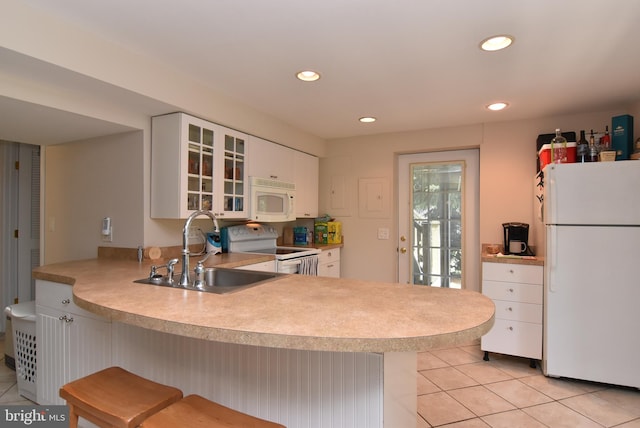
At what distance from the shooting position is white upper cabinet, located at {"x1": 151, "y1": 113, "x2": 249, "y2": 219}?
253 cm

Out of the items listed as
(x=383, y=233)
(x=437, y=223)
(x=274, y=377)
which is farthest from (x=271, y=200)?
(x=274, y=377)

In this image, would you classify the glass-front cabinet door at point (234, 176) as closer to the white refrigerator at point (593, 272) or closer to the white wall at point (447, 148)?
the white wall at point (447, 148)

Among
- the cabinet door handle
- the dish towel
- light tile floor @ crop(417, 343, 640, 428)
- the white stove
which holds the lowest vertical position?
light tile floor @ crop(417, 343, 640, 428)

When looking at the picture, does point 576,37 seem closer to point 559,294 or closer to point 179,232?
point 559,294

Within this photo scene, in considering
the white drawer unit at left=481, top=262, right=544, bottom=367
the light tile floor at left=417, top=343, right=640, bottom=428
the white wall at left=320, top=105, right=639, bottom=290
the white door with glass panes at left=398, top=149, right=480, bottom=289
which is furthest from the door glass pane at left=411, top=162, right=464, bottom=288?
the light tile floor at left=417, top=343, right=640, bottom=428

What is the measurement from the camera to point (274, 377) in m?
1.39

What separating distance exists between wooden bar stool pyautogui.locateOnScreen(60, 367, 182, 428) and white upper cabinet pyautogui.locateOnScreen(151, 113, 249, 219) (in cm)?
135

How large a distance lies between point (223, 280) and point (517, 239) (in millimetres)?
2680

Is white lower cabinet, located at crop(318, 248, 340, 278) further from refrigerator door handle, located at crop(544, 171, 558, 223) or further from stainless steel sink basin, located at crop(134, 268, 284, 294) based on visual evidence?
refrigerator door handle, located at crop(544, 171, 558, 223)

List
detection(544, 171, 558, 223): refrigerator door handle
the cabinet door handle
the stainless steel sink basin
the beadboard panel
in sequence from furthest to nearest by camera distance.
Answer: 1. detection(544, 171, 558, 223): refrigerator door handle
2. the cabinet door handle
3. the stainless steel sink basin
4. the beadboard panel

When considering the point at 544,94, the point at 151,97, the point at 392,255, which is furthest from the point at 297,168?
the point at 544,94

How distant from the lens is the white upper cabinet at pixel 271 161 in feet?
10.8

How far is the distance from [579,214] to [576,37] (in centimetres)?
127

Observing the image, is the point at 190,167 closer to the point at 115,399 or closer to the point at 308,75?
the point at 308,75
